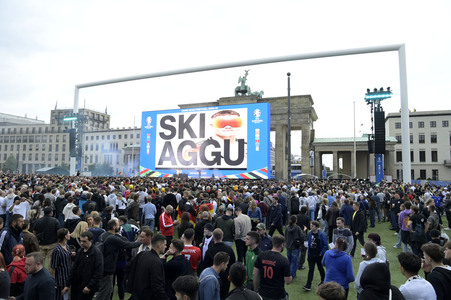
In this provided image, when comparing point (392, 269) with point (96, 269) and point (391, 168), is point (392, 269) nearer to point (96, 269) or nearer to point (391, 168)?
point (96, 269)

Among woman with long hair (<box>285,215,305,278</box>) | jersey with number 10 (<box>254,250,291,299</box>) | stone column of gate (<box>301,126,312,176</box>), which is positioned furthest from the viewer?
stone column of gate (<box>301,126,312,176</box>)

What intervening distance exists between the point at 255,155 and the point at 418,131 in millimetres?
43604

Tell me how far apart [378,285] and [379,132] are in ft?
57.3

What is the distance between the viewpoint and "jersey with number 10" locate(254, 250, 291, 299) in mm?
4238

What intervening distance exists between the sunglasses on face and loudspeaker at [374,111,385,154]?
16364mm

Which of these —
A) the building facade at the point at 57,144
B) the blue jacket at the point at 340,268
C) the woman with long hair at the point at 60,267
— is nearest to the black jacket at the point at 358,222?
the blue jacket at the point at 340,268

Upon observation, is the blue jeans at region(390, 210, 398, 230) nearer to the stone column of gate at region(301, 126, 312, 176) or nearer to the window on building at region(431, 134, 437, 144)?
the stone column of gate at region(301, 126, 312, 176)

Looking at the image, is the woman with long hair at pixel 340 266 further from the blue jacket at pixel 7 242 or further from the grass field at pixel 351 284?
the blue jacket at pixel 7 242

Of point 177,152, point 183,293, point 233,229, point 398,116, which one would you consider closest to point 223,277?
point 183,293

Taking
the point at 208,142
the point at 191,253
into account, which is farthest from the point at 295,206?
the point at 208,142

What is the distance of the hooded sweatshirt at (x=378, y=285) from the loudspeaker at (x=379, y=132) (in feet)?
56.3

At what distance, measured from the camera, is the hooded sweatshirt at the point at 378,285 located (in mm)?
3303

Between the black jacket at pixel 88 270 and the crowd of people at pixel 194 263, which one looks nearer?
the crowd of people at pixel 194 263

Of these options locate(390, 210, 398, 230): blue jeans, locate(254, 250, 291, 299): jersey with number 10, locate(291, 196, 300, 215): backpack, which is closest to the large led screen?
locate(390, 210, 398, 230): blue jeans
